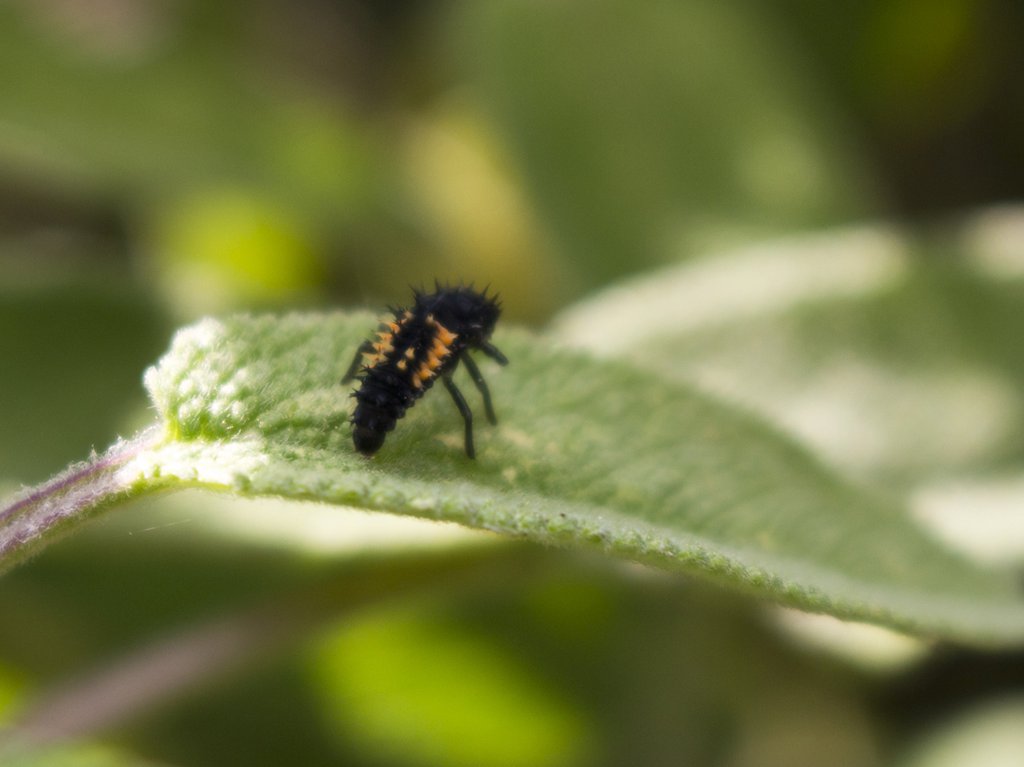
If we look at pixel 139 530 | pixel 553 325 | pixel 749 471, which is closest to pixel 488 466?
pixel 749 471

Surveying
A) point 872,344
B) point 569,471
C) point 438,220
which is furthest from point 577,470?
point 438,220

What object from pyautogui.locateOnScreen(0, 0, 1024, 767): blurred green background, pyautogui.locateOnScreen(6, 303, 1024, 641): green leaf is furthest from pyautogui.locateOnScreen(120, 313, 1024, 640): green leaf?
pyautogui.locateOnScreen(0, 0, 1024, 767): blurred green background

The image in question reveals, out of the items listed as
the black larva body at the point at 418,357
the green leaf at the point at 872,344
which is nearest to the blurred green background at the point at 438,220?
the green leaf at the point at 872,344

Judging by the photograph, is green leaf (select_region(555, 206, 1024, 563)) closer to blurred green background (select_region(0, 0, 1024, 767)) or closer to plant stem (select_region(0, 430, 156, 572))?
blurred green background (select_region(0, 0, 1024, 767))

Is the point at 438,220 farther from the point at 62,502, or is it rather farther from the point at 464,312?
the point at 62,502

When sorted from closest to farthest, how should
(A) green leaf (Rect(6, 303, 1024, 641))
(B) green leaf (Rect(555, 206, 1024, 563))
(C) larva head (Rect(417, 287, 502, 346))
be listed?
(A) green leaf (Rect(6, 303, 1024, 641)) < (C) larva head (Rect(417, 287, 502, 346)) < (B) green leaf (Rect(555, 206, 1024, 563))

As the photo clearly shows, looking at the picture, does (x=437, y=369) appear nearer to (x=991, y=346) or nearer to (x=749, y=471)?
(x=749, y=471)
